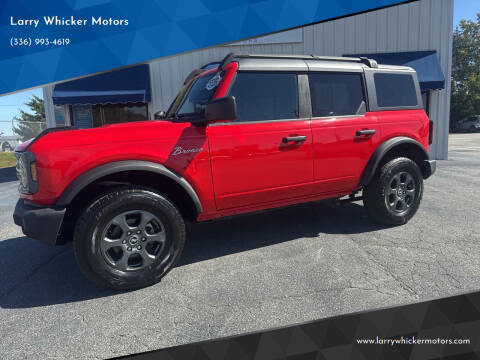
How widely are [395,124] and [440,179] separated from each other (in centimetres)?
416

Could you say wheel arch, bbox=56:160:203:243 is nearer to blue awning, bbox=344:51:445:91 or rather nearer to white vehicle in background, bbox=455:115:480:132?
blue awning, bbox=344:51:445:91

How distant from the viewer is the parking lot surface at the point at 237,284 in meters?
2.15

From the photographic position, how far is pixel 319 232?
3.96m

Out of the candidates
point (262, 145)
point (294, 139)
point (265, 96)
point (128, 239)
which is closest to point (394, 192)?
point (294, 139)

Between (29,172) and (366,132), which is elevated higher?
(366,132)

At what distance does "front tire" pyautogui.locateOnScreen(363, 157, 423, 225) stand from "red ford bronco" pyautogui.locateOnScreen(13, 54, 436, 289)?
0.05 feet

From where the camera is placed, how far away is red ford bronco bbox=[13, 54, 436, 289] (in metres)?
2.57

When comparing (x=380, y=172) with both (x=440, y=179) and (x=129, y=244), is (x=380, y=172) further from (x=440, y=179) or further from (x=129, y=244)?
(x=440, y=179)

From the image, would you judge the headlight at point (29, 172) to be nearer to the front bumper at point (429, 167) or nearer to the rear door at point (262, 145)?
the rear door at point (262, 145)

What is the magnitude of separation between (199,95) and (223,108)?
0.86 meters

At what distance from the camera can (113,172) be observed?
103 inches

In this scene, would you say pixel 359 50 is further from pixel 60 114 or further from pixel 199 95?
pixel 60 114

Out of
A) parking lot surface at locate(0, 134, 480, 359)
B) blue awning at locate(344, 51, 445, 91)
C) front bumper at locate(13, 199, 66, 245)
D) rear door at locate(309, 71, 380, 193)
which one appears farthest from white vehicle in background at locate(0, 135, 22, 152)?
rear door at locate(309, 71, 380, 193)

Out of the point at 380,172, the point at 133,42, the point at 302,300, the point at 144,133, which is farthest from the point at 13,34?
the point at 380,172
